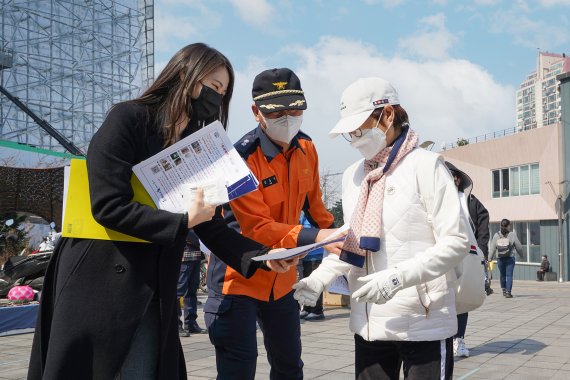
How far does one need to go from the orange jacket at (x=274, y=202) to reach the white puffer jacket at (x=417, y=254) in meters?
0.53

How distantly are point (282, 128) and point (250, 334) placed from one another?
1043mm

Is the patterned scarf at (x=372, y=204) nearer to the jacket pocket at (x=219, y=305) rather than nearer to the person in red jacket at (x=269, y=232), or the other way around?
the person in red jacket at (x=269, y=232)

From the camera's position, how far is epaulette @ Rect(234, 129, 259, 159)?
10.3ft

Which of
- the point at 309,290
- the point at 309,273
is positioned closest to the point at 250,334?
the point at 309,290

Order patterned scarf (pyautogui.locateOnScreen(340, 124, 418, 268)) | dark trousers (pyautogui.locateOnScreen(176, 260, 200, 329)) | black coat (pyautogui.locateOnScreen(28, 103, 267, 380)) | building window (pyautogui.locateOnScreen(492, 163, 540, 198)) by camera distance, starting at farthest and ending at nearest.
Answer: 1. building window (pyautogui.locateOnScreen(492, 163, 540, 198))
2. dark trousers (pyautogui.locateOnScreen(176, 260, 200, 329))
3. patterned scarf (pyautogui.locateOnScreen(340, 124, 418, 268))
4. black coat (pyautogui.locateOnScreen(28, 103, 267, 380))

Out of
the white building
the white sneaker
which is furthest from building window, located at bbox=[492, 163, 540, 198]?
the white building

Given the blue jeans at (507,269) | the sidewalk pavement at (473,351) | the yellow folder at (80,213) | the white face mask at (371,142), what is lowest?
the sidewalk pavement at (473,351)

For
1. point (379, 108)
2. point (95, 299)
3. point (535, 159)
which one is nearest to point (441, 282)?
point (379, 108)

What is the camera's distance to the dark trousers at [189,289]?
27.2 feet

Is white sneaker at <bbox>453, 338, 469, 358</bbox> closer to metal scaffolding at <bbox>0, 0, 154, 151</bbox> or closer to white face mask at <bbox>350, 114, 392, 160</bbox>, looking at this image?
white face mask at <bbox>350, 114, 392, 160</bbox>

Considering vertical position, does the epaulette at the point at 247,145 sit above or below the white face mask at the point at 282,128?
below

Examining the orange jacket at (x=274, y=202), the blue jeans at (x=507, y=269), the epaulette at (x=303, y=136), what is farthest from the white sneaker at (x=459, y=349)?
the blue jeans at (x=507, y=269)

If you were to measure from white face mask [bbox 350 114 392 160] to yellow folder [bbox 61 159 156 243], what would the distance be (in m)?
1.02

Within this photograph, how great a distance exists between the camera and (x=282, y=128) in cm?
322
